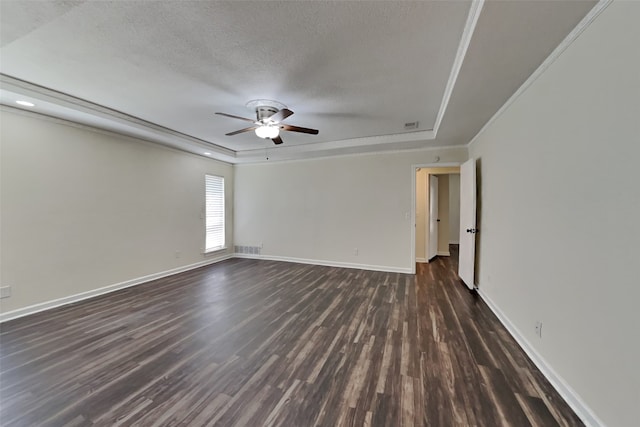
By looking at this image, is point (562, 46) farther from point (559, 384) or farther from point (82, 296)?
point (82, 296)

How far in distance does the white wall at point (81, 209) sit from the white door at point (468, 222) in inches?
212

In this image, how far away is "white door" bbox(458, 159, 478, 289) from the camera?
3.81 meters

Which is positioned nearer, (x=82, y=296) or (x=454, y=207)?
(x=82, y=296)

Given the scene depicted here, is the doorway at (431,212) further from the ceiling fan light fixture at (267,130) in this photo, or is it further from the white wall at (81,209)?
the white wall at (81,209)

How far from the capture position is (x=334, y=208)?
18.2ft

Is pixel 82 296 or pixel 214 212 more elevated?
pixel 214 212

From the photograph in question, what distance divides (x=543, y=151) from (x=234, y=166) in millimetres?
6243

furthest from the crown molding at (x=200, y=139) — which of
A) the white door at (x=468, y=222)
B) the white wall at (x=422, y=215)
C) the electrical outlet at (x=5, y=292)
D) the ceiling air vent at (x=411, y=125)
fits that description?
the electrical outlet at (x=5, y=292)

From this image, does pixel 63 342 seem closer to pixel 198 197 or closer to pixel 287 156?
pixel 198 197

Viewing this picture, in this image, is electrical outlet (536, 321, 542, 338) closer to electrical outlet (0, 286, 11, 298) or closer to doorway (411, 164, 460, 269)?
doorway (411, 164, 460, 269)

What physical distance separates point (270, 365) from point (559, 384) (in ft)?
7.13

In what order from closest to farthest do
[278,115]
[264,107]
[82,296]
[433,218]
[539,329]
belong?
[539,329], [264,107], [278,115], [82,296], [433,218]

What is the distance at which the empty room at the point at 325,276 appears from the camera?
59.5 inches

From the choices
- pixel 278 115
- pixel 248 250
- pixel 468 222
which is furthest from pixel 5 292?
pixel 468 222
